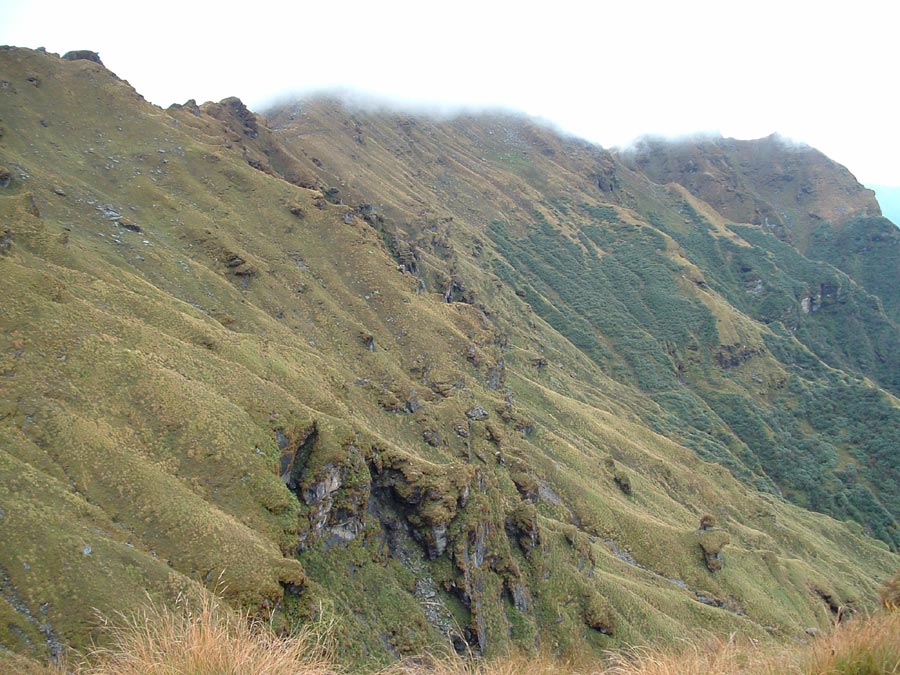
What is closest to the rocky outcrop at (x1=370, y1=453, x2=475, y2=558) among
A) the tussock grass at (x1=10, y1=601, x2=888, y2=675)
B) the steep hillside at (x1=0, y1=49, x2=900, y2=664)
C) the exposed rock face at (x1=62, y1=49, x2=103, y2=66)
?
the steep hillside at (x1=0, y1=49, x2=900, y2=664)

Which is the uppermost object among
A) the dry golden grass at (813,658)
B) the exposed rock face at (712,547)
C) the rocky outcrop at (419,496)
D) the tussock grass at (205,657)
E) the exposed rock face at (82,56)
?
the exposed rock face at (82,56)

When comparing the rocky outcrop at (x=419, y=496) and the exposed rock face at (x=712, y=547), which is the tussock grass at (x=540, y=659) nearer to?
the rocky outcrop at (x=419, y=496)

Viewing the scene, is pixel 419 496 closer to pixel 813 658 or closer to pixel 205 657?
pixel 205 657

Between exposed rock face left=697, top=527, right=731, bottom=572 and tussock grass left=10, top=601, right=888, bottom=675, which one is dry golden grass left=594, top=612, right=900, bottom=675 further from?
exposed rock face left=697, top=527, right=731, bottom=572

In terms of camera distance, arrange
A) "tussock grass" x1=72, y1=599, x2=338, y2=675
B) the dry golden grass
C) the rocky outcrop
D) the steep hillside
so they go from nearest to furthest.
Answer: the dry golden grass < "tussock grass" x1=72, y1=599, x2=338, y2=675 < the steep hillside < the rocky outcrop

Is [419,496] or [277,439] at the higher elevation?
[277,439]

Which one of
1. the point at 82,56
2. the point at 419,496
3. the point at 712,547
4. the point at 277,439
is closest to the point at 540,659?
the point at 277,439

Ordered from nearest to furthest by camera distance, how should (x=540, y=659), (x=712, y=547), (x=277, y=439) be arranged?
(x=540, y=659) → (x=277, y=439) → (x=712, y=547)

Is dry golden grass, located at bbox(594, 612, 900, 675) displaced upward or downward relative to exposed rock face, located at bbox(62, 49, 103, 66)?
downward

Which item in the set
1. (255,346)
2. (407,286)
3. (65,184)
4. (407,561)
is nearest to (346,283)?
(407,286)

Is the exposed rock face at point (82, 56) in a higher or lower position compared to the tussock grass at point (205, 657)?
higher

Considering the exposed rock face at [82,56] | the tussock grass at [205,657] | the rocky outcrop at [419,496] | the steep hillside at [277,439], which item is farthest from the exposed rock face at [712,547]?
the exposed rock face at [82,56]

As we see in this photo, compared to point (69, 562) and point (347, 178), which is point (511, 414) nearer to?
point (69, 562)

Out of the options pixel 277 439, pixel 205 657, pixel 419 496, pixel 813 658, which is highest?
pixel 813 658
